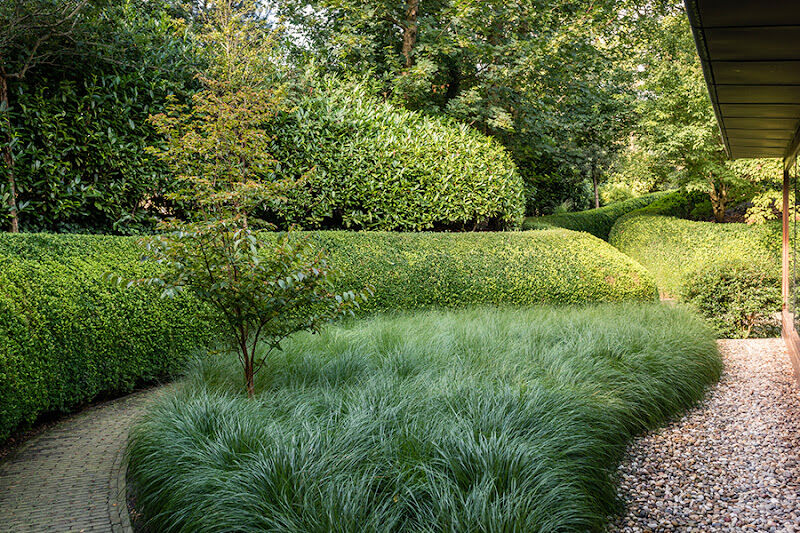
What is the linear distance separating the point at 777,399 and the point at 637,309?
85.6 inches

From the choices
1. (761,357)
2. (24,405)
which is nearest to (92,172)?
(24,405)

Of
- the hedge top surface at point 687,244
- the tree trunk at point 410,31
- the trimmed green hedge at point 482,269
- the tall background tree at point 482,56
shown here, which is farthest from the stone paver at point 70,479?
the hedge top surface at point 687,244

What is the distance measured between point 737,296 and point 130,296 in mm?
7782

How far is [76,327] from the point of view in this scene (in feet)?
12.5

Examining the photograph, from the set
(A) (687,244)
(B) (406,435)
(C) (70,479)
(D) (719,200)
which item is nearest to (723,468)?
(B) (406,435)

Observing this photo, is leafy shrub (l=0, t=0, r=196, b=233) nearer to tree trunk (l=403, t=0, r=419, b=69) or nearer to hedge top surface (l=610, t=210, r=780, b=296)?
tree trunk (l=403, t=0, r=419, b=69)

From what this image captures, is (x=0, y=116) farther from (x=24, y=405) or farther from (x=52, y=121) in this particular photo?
(x=24, y=405)

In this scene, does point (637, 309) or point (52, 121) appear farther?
point (637, 309)

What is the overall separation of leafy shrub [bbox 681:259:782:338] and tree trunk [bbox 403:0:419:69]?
6686 mm

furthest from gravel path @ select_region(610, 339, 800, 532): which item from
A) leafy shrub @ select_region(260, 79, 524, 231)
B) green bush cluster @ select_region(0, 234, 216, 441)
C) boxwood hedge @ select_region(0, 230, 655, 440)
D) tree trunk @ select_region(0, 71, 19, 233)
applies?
tree trunk @ select_region(0, 71, 19, 233)

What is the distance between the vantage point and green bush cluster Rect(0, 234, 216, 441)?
3.31 m

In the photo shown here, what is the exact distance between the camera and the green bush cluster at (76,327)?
3.31 meters

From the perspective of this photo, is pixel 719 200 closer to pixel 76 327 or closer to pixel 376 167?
pixel 376 167

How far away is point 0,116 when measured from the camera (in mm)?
4953
